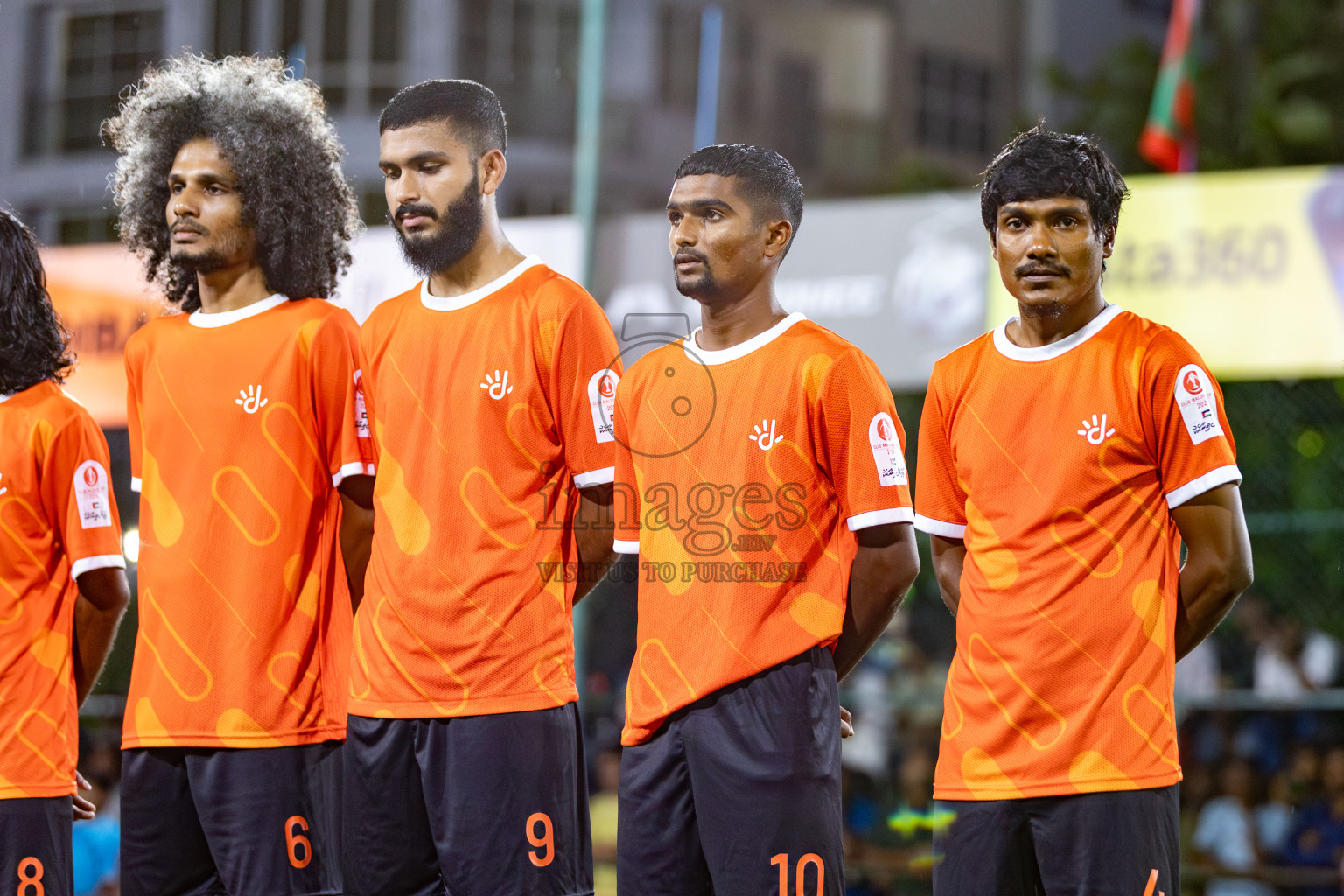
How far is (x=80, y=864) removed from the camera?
22.6 ft

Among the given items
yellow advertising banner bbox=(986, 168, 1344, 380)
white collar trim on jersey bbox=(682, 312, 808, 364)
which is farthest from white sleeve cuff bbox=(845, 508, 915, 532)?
yellow advertising banner bbox=(986, 168, 1344, 380)

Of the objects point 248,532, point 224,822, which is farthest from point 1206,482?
point 224,822

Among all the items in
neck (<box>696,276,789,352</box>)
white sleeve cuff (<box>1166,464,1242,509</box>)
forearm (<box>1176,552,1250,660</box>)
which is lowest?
forearm (<box>1176,552,1250,660</box>)

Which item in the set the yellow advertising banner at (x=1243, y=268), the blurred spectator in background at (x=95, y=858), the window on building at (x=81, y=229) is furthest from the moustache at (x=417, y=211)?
the yellow advertising banner at (x=1243, y=268)

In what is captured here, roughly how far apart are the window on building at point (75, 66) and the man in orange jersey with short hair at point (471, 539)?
4964mm

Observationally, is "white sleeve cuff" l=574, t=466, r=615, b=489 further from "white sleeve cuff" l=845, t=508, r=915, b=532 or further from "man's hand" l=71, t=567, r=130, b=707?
"man's hand" l=71, t=567, r=130, b=707

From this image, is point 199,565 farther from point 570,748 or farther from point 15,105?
point 15,105

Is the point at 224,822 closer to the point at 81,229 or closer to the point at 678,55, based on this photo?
the point at 81,229

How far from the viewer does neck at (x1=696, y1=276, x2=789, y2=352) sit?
3.72 m

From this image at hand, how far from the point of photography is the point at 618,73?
11.4 meters

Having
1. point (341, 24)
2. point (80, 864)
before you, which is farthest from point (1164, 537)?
point (341, 24)

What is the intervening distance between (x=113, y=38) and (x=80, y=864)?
15.1 feet

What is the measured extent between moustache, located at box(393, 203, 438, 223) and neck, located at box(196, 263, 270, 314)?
1.83 ft

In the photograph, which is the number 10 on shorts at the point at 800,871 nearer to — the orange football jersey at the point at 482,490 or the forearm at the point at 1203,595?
the orange football jersey at the point at 482,490
